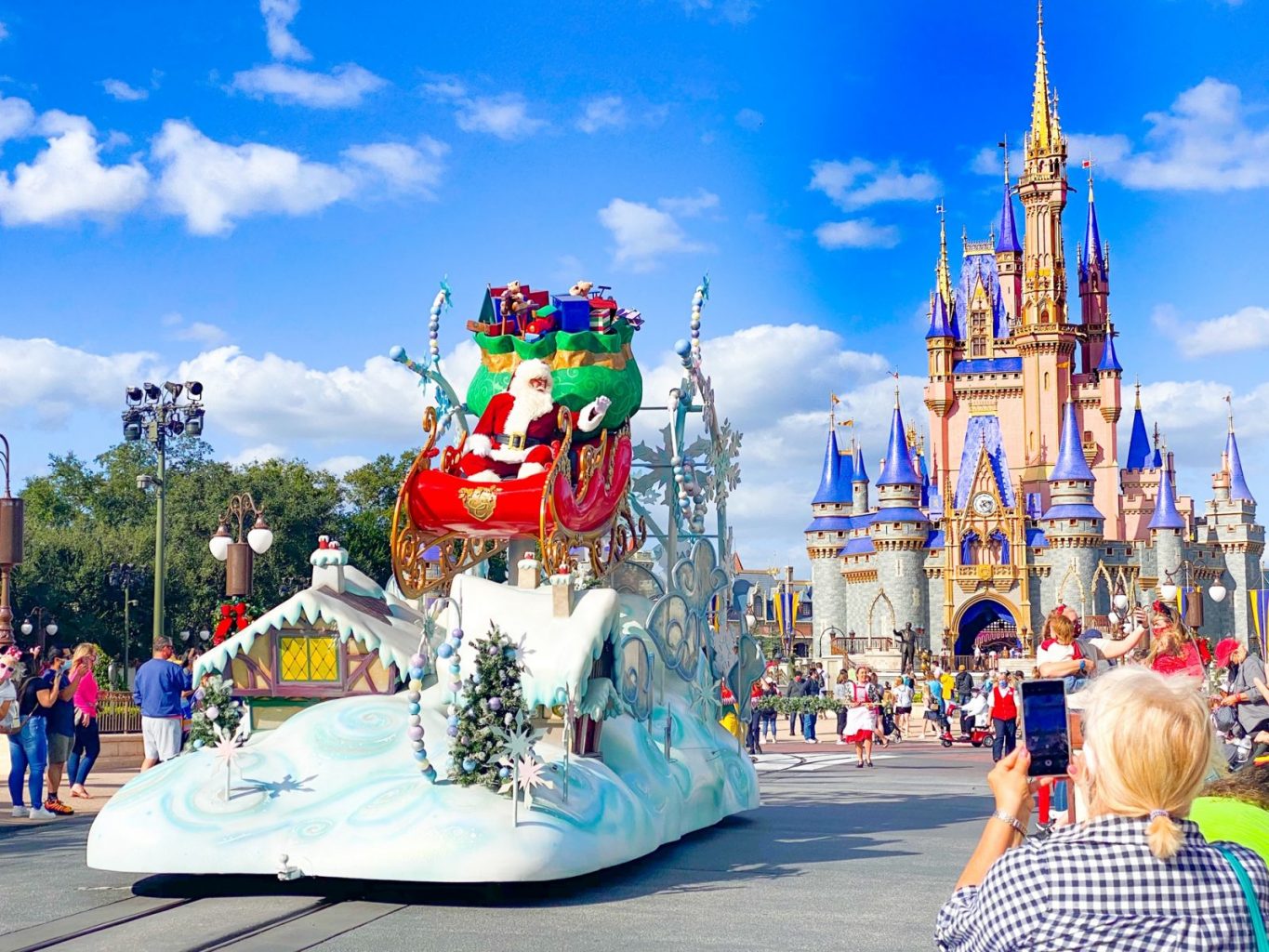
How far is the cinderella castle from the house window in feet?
188

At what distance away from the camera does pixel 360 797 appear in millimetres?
9367

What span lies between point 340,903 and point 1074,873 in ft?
22.7

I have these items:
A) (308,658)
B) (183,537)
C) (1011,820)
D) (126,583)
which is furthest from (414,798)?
(183,537)

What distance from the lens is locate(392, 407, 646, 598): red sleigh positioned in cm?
1204

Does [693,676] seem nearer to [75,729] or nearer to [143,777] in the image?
[143,777]

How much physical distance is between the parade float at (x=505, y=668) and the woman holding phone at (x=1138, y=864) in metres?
6.30

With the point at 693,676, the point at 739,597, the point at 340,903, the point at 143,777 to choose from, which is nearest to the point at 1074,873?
the point at 340,903

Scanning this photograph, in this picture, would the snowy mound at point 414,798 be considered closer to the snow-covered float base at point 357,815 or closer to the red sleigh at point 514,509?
the snow-covered float base at point 357,815

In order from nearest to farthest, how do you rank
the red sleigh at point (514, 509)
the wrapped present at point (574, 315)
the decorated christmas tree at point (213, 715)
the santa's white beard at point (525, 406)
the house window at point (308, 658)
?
the decorated christmas tree at point (213, 715)
the house window at point (308, 658)
the red sleigh at point (514, 509)
the santa's white beard at point (525, 406)
the wrapped present at point (574, 315)

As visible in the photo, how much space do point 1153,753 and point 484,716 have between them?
6.86 metres

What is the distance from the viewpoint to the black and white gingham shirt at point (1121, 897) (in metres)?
2.91

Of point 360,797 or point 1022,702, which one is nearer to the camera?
point 1022,702

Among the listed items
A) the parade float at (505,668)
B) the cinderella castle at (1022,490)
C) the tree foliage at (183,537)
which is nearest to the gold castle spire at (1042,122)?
the cinderella castle at (1022,490)

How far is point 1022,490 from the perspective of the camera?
68312 millimetres
